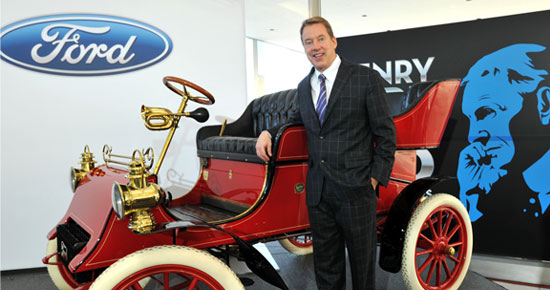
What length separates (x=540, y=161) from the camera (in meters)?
3.35

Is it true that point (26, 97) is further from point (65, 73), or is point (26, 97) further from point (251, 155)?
point (251, 155)

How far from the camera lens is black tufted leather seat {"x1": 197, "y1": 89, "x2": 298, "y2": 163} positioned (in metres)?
2.41

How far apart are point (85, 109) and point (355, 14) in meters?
3.06

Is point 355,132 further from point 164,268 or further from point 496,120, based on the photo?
point 496,120

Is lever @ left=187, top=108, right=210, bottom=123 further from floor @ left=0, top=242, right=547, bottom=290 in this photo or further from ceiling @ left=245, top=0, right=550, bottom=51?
ceiling @ left=245, top=0, right=550, bottom=51

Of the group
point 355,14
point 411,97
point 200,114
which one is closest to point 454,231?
point 411,97

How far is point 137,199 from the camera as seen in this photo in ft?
5.19

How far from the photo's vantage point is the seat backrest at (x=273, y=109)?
3.05 metres

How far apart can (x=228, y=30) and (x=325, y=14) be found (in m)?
1.30

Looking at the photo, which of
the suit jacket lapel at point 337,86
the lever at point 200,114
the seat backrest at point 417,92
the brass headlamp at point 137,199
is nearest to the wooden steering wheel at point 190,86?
the lever at point 200,114

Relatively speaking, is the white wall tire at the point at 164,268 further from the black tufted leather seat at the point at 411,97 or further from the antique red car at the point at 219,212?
Answer: the black tufted leather seat at the point at 411,97

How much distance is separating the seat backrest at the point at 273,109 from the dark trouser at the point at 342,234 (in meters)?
1.14

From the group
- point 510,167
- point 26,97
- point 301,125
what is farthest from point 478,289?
point 26,97

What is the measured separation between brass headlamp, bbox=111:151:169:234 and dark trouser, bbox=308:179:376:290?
31.5 inches
